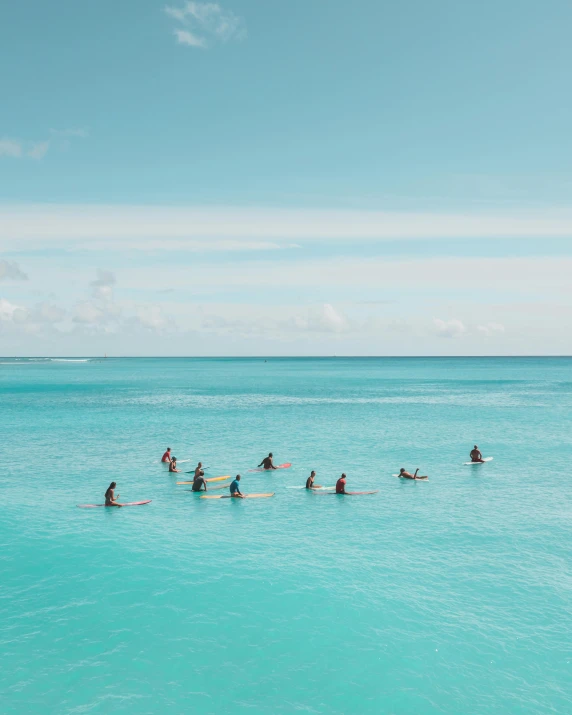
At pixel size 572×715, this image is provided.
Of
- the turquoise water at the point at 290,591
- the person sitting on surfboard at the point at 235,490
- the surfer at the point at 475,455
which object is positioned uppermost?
the surfer at the point at 475,455

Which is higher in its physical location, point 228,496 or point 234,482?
point 234,482

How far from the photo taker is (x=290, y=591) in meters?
22.8

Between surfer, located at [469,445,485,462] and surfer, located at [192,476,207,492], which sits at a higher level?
surfer, located at [469,445,485,462]

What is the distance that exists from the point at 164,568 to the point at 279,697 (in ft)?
33.9

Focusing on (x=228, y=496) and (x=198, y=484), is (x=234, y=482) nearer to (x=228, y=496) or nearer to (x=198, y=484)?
(x=228, y=496)

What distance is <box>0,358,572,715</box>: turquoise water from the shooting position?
16.7 metres

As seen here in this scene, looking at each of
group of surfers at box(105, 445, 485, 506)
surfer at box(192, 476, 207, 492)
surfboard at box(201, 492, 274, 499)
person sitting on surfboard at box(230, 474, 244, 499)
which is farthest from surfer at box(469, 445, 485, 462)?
surfer at box(192, 476, 207, 492)

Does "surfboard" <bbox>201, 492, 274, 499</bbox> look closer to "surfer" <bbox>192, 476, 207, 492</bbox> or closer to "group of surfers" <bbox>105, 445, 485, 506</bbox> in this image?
"group of surfers" <bbox>105, 445, 485, 506</bbox>

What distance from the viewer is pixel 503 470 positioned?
45375 millimetres

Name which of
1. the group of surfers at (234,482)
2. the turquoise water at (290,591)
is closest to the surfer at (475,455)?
the group of surfers at (234,482)

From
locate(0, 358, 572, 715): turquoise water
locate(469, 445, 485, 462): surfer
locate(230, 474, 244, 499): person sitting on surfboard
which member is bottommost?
locate(0, 358, 572, 715): turquoise water

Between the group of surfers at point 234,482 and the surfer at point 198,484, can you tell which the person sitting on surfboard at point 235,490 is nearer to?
the group of surfers at point 234,482

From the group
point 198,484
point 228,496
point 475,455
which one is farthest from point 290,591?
point 475,455

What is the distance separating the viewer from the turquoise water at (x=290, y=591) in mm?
16656
